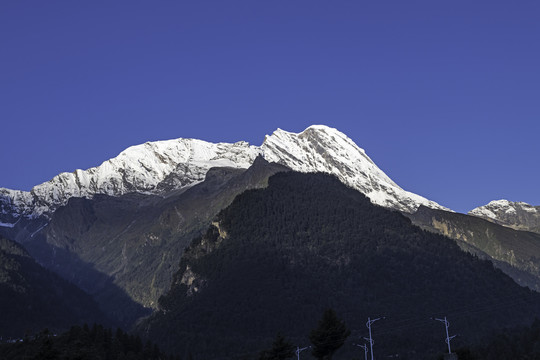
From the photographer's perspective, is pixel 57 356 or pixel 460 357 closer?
pixel 57 356

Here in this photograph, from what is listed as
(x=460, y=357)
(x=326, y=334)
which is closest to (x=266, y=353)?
(x=326, y=334)

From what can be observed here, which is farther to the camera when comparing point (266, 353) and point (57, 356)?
point (266, 353)

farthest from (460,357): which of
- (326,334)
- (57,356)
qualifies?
(57,356)

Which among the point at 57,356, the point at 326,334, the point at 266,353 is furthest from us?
the point at 266,353

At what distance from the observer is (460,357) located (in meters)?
198

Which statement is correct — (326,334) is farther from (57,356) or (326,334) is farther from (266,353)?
(57,356)

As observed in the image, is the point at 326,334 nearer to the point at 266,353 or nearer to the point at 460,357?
the point at 266,353

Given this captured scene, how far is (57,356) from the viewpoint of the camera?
166 metres

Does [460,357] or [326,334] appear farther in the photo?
[460,357]

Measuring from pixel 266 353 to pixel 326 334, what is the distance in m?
20.0

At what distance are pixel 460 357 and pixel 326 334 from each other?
118ft

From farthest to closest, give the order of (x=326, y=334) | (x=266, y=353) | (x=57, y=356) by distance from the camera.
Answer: (x=266, y=353), (x=326, y=334), (x=57, y=356)

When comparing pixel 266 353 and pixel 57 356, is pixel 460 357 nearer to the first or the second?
pixel 266 353

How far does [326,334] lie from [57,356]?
57172 millimetres
